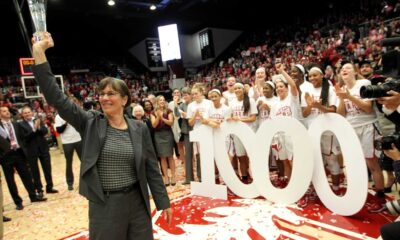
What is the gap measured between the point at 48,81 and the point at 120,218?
2.83 feet

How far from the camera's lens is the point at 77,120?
6.21ft

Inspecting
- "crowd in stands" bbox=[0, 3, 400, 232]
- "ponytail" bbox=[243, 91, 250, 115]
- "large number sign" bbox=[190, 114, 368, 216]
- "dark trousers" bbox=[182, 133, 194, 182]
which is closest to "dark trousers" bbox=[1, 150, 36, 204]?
"crowd in stands" bbox=[0, 3, 400, 232]

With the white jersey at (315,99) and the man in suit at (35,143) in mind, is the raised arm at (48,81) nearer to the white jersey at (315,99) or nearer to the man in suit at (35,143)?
the white jersey at (315,99)

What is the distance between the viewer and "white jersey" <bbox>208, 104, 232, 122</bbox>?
15.5 ft

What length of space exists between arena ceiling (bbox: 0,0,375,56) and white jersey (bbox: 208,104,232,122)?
39.4 ft

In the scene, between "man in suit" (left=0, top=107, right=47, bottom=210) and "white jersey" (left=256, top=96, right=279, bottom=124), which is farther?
"man in suit" (left=0, top=107, right=47, bottom=210)

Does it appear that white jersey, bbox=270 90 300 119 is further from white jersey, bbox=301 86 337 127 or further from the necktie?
the necktie

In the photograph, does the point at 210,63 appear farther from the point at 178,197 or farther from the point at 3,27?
the point at 178,197

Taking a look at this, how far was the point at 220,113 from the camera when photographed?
15.6ft

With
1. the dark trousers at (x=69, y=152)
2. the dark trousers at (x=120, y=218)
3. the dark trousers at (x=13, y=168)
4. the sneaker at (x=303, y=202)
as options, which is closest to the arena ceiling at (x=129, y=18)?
the dark trousers at (x=69, y=152)

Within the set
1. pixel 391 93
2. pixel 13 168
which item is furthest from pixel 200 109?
pixel 391 93

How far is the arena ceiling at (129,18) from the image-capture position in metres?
15.6

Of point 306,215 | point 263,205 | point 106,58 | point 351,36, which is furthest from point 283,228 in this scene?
point 106,58

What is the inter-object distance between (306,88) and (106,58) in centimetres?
2017
